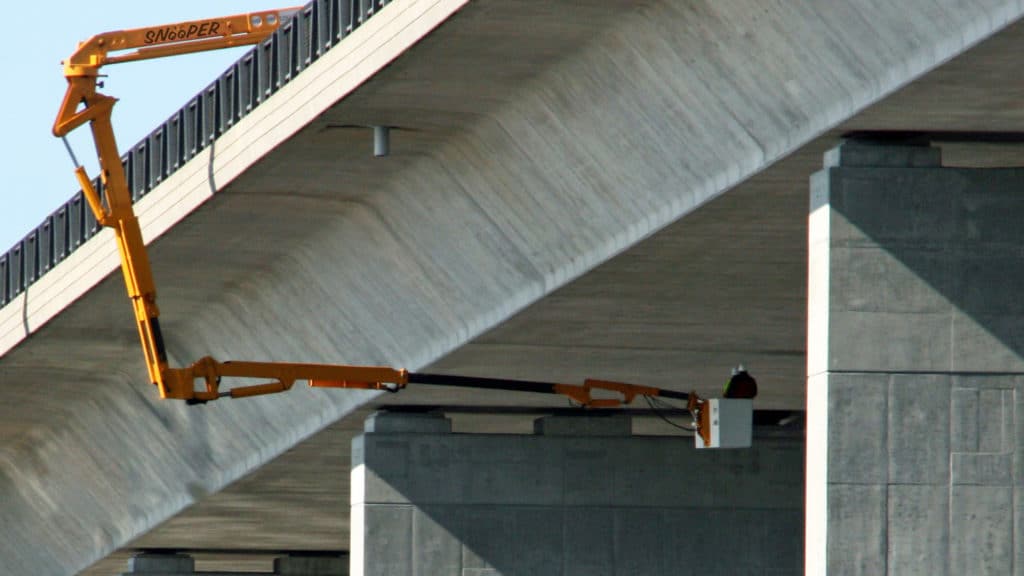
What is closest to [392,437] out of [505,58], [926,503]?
[505,58]

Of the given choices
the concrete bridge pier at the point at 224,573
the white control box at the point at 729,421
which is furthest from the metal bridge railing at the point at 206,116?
the concrete bridge pier at the point at 224,573

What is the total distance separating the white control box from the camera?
27969 mm

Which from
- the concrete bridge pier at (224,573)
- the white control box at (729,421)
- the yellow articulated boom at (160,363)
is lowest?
the concrete bridge pier at (224,573)

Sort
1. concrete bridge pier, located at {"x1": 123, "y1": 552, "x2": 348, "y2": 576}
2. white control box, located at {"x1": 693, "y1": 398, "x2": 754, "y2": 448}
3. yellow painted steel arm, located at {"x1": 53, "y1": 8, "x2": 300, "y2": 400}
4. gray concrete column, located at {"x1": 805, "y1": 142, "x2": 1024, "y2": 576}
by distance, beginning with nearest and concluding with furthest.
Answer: gray concrete column, located at {"x1": 805, "y1": 142, "x2": 1024, "y2": 576}, white control box, located at {"x1": 693, "y1": 398, "x2": 754, "y2": 448}, yellow painted steel arm, located at {"x1": 53, "y1": 8, "x2": 300, "y2": 400}, concrete bridge pier, located at {"x1": 123, "y1": 552, "x2": 348, "y2": 576}

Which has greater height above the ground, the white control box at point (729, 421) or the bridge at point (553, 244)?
the bridge at point (553, 244)

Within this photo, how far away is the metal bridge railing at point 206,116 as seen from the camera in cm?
2667

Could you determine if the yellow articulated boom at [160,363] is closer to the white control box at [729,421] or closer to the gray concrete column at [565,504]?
the white control box at [729,421]

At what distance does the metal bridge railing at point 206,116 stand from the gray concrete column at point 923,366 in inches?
251

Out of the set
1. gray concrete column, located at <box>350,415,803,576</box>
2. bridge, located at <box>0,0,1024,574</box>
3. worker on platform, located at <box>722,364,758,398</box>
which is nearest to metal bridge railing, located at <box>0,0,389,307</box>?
bridge, located at <box>0,0,1024,574</box>

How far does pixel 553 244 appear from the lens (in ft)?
86.1

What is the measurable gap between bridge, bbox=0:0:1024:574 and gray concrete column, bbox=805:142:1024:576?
1.1 inches

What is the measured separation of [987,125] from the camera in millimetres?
20422

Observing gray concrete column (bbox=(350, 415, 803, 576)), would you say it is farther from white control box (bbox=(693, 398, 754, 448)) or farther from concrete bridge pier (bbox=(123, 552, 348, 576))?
concrete bridge pier (bbox=(123, 552, 348, 576))

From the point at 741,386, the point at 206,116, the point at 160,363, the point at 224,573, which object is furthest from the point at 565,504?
the point at 224,573
